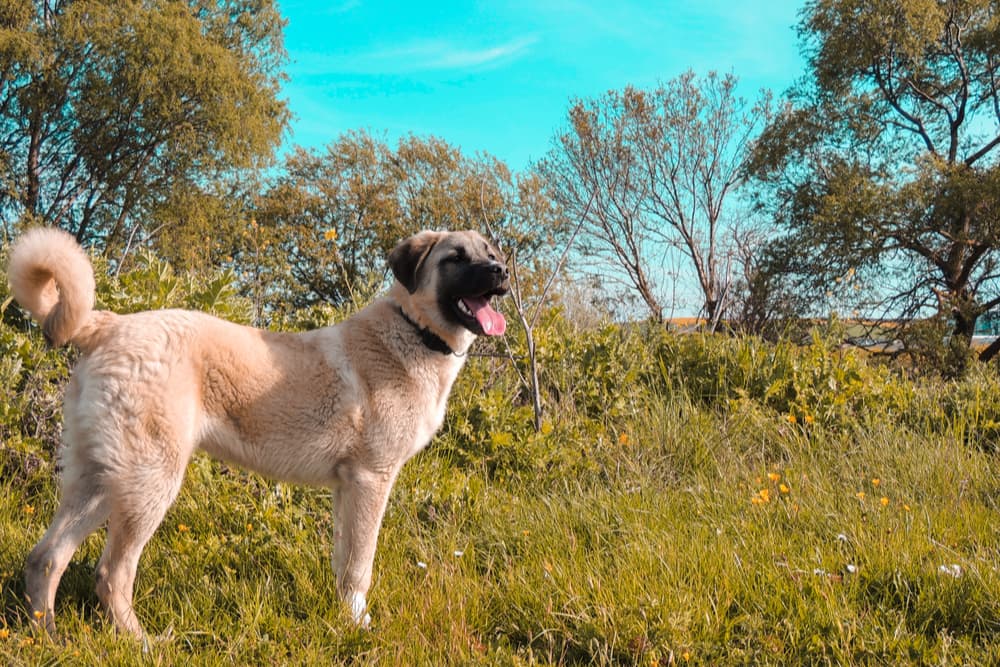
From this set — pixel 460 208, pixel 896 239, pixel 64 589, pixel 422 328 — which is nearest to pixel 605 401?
pixel 422 328

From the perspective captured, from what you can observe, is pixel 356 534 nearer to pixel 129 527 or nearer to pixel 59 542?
pixel 129 527

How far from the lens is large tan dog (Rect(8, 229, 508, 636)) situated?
2.54 meters

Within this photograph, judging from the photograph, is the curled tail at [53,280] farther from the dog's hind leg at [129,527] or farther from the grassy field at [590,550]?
the grassy field at [590,550]

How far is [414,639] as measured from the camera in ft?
8.68

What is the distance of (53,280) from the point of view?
8.67 feet

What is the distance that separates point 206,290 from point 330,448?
220 cm

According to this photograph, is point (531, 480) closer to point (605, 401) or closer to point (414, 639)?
point (605, 401)

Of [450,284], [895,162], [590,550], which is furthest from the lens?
[895,162]

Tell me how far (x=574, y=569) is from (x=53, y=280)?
8.17ft

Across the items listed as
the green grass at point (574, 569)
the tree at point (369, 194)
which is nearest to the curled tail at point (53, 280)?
the green grass at point (574, 569)

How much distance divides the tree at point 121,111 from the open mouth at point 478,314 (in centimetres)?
2142

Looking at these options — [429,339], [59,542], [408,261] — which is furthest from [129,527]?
[408,261]

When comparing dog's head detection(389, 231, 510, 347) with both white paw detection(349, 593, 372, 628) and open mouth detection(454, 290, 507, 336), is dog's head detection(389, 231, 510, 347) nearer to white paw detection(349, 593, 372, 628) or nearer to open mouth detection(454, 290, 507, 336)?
open mouth detection(454, 290, 507, 336)

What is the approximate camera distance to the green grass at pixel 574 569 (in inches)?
101
